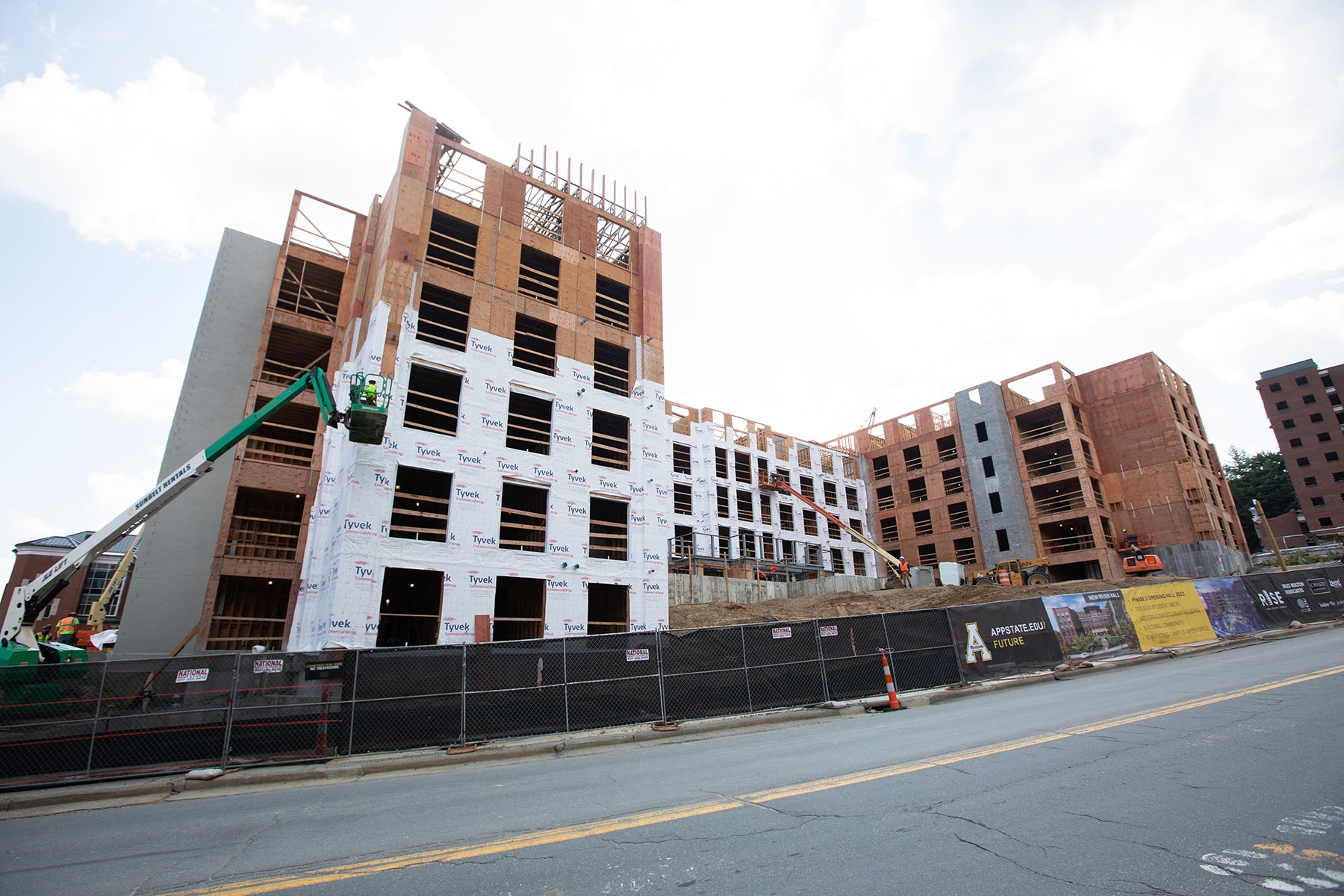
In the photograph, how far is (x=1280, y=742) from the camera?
6211 millimetres

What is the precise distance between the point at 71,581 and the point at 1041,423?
77.8 meters

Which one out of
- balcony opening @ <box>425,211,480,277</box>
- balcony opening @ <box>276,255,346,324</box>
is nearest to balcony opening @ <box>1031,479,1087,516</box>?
balcony opening @ <box>425,211,480,277</box>

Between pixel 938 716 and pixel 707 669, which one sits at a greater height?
pixel 707 669

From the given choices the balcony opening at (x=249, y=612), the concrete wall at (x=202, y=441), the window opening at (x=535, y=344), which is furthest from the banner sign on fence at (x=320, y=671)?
the concrete wall at (x=202, y=441)

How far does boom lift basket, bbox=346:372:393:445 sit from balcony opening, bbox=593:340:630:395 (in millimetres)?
10471

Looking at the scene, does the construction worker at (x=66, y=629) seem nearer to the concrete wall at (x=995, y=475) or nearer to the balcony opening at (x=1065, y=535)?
the concrete wall at (x=995, y=475)

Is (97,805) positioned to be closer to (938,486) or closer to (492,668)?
(492,668)

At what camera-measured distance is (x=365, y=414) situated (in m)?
16.8

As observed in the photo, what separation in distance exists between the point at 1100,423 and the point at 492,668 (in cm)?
4901

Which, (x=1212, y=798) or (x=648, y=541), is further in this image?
(x=648, y=541)

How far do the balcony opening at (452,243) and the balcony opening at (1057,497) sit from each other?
42.4 meters

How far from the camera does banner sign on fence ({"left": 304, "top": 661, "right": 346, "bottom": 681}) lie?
10.6 metres

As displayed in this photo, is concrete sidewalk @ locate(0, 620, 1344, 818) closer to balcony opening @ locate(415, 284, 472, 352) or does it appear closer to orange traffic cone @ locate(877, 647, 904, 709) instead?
orange traffic cone @ locate(877, 647, 904, 709)

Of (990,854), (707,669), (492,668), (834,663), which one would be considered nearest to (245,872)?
(990,854)
